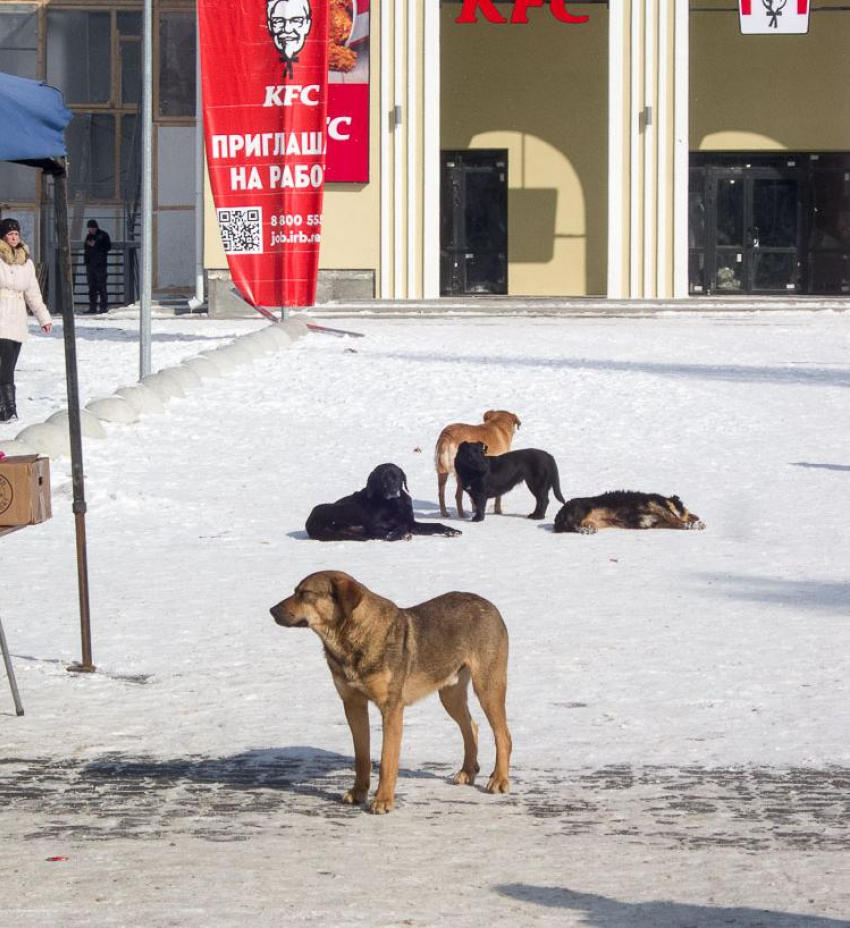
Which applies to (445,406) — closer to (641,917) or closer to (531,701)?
(531,701)

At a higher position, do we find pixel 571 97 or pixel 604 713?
pixel 571 97

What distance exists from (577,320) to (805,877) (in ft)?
89.7

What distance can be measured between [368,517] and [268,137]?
1404 centimetres

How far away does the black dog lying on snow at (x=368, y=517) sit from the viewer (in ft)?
39.7

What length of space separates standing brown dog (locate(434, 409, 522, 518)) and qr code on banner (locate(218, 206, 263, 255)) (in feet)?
39.5

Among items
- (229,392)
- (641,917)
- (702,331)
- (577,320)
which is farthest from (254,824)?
(577,320)

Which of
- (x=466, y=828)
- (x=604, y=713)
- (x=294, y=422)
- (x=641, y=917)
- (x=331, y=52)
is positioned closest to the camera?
(x=641, y=917)

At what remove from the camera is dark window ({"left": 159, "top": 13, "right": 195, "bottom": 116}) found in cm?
4238

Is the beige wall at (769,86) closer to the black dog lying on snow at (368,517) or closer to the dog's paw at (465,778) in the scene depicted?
the black dog lying on snow at (368,517)

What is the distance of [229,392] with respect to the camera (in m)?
20.1

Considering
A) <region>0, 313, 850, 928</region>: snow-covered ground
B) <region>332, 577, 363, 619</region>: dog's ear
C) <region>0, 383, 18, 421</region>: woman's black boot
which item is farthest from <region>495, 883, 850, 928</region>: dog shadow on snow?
<region>0, 383, 18, 421</region>: woman's black boot

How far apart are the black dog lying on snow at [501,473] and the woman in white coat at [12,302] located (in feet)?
18.7

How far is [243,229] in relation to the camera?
25.6 metres

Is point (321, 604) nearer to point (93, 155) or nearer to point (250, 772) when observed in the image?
point (250, 772)
